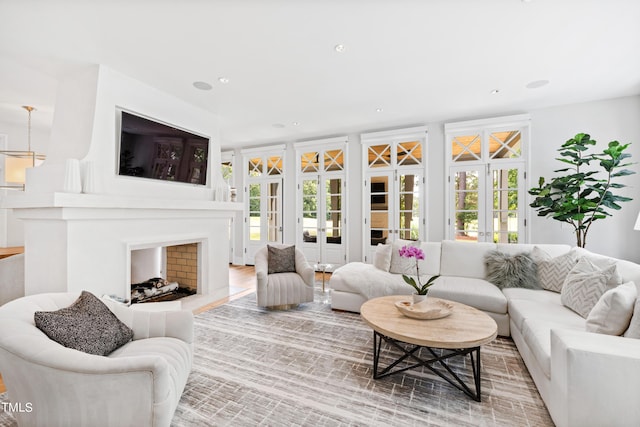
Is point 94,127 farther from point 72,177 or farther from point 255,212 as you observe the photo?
point 255,212

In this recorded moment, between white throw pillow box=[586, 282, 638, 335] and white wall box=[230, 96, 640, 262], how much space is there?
3090mm

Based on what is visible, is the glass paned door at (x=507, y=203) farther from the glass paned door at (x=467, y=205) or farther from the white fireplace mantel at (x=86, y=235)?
the white fireplace mantel at (x=86, y=235)

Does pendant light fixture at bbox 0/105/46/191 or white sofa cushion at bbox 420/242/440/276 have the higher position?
pendant light fixture at bbox 0/105/46/191

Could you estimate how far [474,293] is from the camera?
294 cm

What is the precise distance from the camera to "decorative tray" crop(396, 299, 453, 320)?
214 cm

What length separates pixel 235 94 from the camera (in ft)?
12.3

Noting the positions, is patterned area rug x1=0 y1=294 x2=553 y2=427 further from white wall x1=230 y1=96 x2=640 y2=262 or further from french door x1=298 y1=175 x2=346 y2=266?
french door x1=298 y1=175 x2=346 y2=266

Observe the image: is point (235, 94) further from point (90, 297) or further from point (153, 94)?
point (90, 297)

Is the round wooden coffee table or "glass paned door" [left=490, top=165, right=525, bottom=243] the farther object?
"glass paned door" [left=490, top=165, right=525, bottom=243]

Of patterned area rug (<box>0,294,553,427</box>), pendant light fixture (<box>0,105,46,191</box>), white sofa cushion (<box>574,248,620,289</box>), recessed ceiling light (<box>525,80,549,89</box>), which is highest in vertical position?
recessed ceiling light (<box>525,80,549,89</box>)

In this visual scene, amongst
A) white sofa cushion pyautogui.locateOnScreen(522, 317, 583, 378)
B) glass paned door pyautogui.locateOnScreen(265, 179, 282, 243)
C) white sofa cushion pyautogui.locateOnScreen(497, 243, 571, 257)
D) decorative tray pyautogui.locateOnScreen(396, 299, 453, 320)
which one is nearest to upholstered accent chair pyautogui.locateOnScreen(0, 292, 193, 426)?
decorative tray pyautogui.locateOnScreen(396, 299, 453, 320)

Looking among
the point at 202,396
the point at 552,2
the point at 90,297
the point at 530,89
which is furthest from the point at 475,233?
the point at 90,297

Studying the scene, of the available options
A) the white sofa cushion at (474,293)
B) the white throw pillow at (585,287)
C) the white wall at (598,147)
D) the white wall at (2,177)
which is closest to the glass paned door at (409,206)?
the white wall at (598,147)

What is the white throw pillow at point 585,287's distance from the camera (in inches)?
86.1
